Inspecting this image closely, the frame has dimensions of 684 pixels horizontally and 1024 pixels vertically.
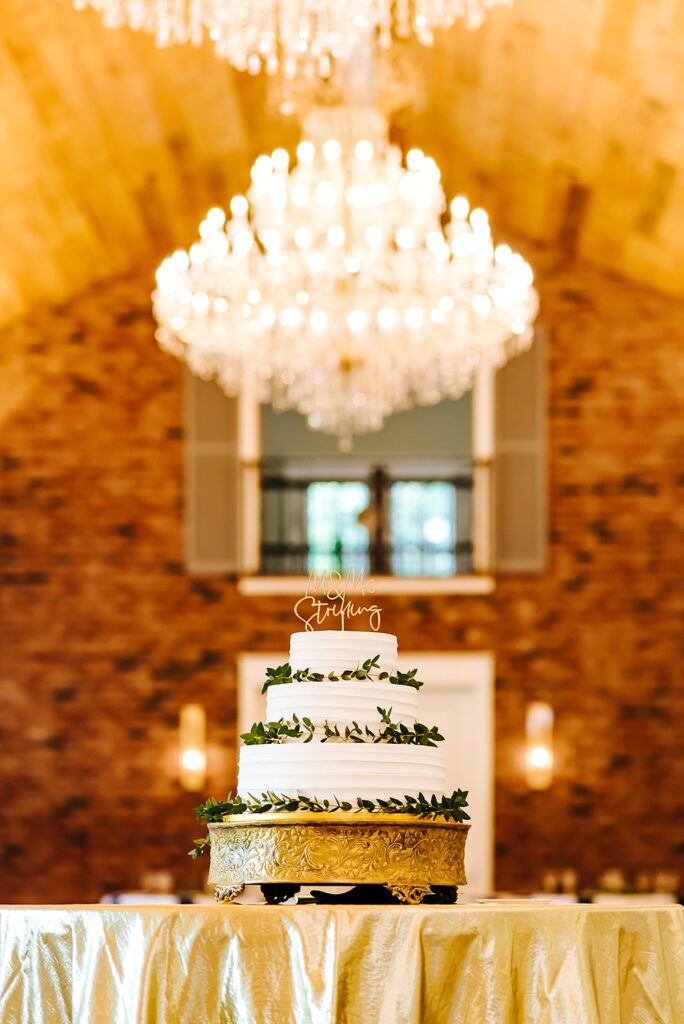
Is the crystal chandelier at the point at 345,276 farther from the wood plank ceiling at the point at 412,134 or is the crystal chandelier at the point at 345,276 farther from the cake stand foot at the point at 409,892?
the cake stand foot at the point at 409,892

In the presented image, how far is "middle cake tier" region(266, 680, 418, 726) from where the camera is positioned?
3.86 meters

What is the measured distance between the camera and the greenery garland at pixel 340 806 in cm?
372

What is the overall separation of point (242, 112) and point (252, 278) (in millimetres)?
2657

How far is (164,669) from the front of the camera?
12531 millimetres

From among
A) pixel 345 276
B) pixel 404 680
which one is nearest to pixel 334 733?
pixel 404 680

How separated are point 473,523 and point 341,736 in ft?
29.0

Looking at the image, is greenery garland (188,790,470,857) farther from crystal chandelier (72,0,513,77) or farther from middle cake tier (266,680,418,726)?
crystal chandelier (72,0,513,77)

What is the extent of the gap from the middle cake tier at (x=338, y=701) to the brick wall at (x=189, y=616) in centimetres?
847

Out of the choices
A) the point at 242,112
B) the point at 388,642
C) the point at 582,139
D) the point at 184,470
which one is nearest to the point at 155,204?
the point at 242,112

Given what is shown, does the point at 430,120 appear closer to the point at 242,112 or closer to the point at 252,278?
the point at 242,112

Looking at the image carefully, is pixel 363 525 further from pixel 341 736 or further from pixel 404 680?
pixel 341 736

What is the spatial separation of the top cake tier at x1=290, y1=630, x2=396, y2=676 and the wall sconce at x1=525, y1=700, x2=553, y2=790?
8427mm

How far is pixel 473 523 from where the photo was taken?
12.6 meters

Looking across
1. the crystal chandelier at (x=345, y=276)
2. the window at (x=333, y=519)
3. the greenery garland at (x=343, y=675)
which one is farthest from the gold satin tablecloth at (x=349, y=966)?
the window at (x=333, y=519)
